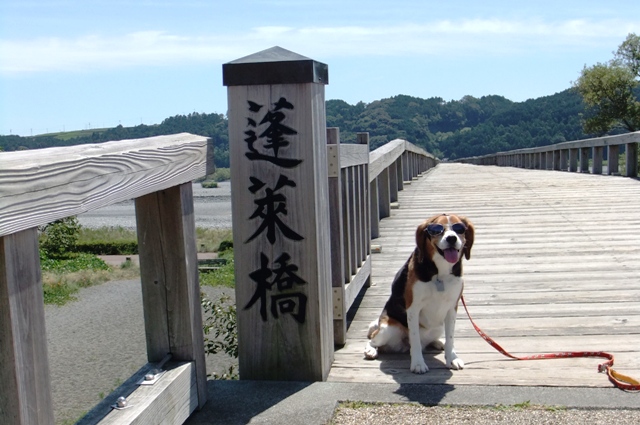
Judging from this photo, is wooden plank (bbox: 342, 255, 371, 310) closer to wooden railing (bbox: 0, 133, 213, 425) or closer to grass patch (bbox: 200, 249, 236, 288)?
wooden railing (bbox: 0, 133, 213, 425)

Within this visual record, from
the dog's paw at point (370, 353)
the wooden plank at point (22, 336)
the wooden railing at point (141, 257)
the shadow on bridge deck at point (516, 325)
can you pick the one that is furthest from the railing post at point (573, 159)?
the wooden plank at point (22, 336)

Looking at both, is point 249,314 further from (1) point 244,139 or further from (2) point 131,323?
(2) point 131,323

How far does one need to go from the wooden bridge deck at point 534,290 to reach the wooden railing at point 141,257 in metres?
1.08

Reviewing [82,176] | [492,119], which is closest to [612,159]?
[82,176]

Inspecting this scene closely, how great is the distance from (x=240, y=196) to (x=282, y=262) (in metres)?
0.38

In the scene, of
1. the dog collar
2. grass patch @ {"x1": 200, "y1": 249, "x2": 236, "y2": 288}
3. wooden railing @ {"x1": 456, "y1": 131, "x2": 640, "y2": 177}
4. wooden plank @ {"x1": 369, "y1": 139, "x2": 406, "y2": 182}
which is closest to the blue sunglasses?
the dog collar

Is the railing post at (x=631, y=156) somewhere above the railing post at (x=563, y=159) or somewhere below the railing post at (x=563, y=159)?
above

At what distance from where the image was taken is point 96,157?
2.24 metres

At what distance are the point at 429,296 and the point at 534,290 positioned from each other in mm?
1884

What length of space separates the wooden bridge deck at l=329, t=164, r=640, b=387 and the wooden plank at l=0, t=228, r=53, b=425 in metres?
2.12

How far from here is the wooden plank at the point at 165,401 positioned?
2568 millimetres

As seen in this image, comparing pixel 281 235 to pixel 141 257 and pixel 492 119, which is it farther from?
pixel 492 119

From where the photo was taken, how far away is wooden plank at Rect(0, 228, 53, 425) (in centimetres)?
179

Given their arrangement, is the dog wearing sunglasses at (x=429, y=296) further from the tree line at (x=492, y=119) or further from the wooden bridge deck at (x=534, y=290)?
the tree line at (x=492, y=119)
